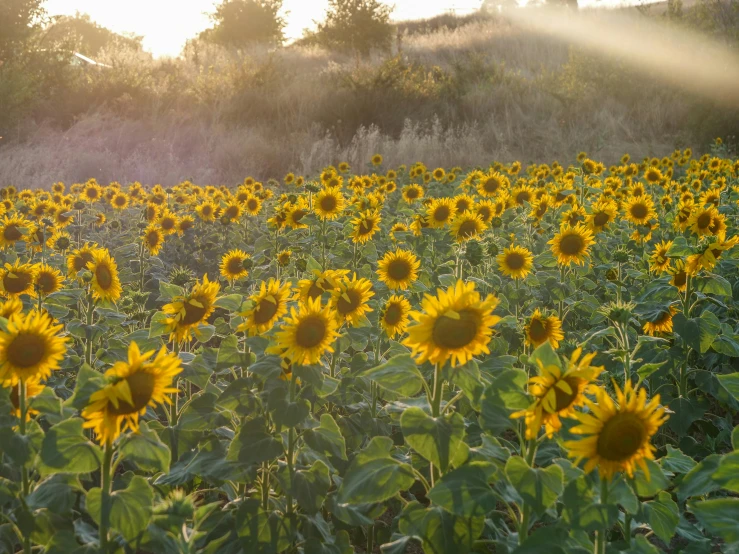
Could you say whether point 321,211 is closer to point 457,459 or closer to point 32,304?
point 32,304

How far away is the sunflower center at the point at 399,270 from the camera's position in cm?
351

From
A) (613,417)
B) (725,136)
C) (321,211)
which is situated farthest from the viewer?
(725,136)

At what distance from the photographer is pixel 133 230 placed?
6.88 metres

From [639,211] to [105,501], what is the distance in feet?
15.7

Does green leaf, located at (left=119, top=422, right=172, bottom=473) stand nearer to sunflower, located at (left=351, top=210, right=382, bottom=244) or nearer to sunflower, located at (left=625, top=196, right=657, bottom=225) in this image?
sunflower, located at (left=351, top=210, right=382, bottom=244)

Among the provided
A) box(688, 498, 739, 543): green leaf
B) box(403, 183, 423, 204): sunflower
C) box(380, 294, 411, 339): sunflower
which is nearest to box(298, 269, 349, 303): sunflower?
box(380, 294, 411, 339): sunflower

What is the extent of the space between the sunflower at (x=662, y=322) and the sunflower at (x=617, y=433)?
6.07 ft

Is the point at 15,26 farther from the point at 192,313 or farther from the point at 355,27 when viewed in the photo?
the point at 192,313

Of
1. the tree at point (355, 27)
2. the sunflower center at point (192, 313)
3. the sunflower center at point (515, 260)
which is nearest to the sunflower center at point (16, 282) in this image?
the sunflower center at point (192, 313)

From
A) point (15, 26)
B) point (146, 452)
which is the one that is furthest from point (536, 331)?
point (15, 26)

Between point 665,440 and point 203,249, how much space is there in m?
4.95

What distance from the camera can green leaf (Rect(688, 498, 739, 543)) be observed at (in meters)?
1.32

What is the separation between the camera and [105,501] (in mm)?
1637

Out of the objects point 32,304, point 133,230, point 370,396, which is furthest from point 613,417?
point 133,230
